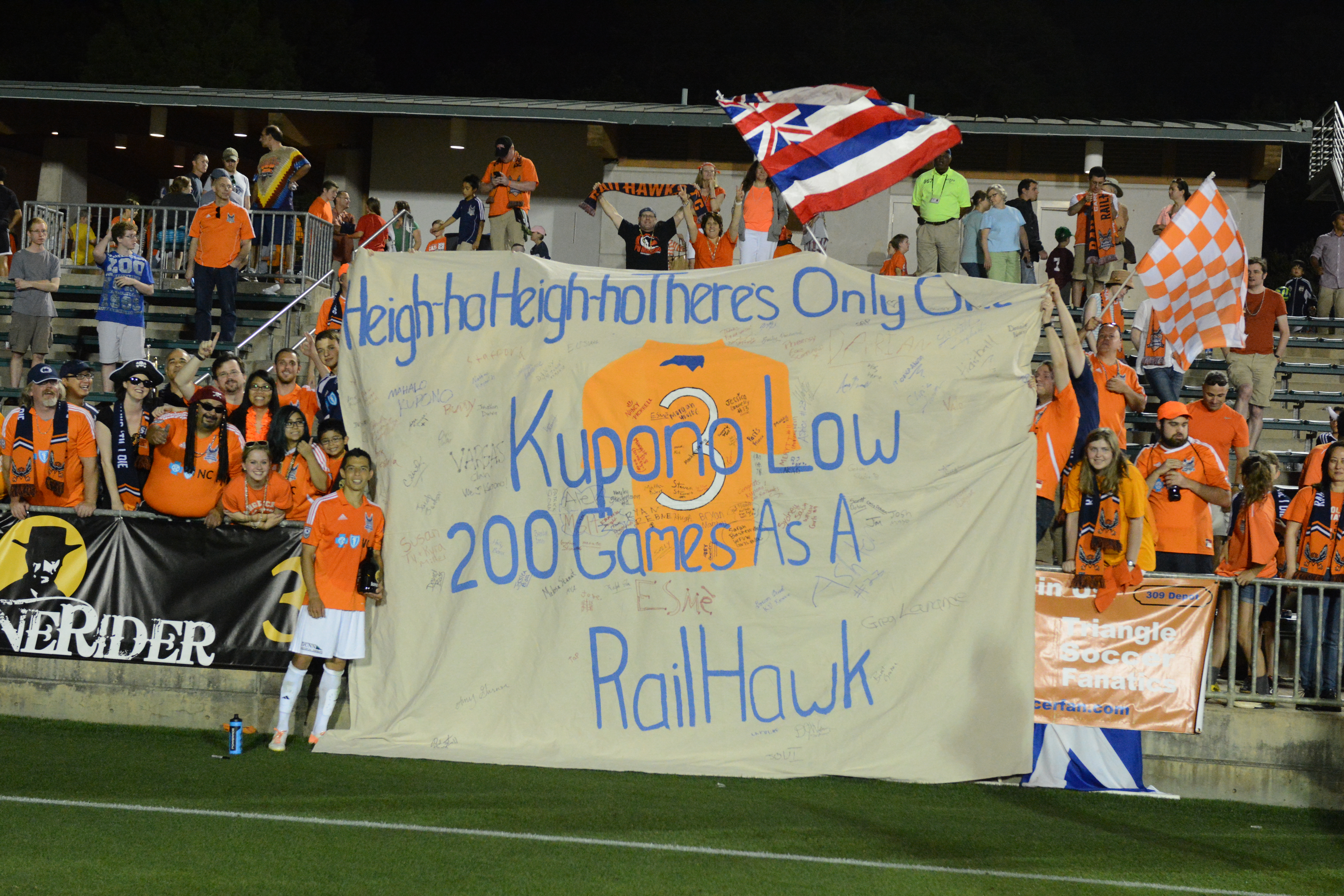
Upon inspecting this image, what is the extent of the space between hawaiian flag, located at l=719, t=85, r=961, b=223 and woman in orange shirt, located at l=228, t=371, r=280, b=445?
3582 millimetres

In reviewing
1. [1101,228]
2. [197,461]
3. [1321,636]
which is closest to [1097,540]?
[1321,636]

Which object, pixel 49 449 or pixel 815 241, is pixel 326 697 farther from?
pixel 815 241

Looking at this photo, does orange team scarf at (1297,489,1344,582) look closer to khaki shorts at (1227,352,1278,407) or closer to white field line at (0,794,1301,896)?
white field line at (0,794,1301,896)

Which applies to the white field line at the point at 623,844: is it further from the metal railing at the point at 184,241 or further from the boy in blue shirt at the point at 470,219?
the boy in blue shirt at the point at 470,219

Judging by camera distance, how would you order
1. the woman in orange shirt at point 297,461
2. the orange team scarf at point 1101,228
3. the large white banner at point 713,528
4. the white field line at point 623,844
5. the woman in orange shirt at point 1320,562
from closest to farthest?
the white field line at point 623,844 < the large white banner at point 713,528 < the woman in orange shirt at point 1320,562 < the woman in orange shirt at point 297,461 < the orange team scarf at point 1101,228

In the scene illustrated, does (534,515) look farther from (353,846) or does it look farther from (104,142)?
(104,142)

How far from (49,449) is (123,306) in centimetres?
433

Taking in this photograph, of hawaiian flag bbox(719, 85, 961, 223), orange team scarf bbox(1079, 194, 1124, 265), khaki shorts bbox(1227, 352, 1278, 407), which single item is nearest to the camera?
hawaiian flag bbox(719, 85, 961, 223)

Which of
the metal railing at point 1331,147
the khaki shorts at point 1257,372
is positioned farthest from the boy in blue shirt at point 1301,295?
the khaki shorts at point 1257,372

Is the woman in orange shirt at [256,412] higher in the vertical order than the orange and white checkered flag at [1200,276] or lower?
lower

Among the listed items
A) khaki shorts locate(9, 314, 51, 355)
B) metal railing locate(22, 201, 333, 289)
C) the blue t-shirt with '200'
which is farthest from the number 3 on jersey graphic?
metal railing locate(22, 201, 333, 289)

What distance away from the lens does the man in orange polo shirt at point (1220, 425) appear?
10.8 m

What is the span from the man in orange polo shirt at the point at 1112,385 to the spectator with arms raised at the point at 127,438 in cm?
673

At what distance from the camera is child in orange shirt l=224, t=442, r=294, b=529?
866 cm
